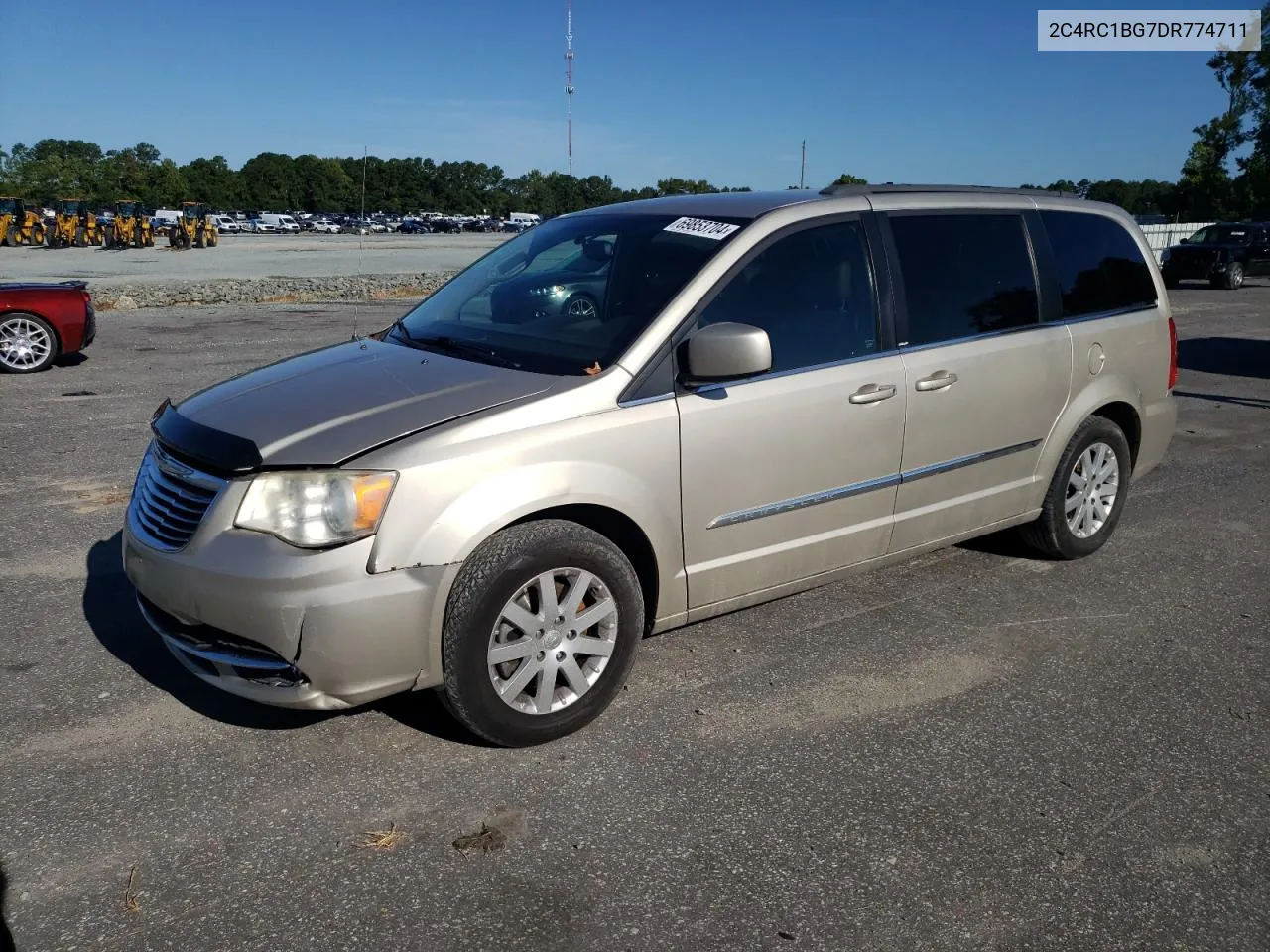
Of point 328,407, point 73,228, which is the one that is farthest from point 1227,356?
point 73,228

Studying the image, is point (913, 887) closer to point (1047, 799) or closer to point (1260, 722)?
point (1047, 799)

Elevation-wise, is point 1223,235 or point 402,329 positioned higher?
point 1223,235

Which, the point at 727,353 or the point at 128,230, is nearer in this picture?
the point at 727,353

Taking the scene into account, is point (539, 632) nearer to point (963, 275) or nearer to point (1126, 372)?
point (963, 275)

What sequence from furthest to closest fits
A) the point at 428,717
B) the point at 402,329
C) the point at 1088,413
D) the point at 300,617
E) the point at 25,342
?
the point at 25,342 → the point at 1088,413 → the point at 402,329 → the point at 428,717 → the point at 300,617

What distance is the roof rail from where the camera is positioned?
449 cm

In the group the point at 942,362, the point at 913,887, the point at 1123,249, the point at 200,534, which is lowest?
the point at 913,887

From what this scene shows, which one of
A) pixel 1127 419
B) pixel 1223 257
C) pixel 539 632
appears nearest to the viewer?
pixel 539 632

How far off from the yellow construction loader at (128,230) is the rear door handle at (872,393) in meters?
50.6

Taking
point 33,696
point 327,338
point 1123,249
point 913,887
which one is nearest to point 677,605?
point 913,887

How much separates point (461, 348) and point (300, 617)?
144 cm

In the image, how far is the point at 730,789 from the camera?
3326 mm

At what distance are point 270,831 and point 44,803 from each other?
29.6 inches

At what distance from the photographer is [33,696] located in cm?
388
